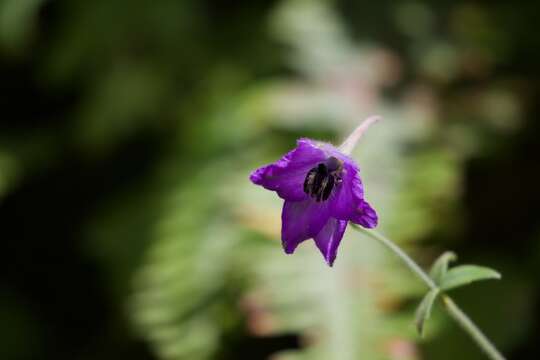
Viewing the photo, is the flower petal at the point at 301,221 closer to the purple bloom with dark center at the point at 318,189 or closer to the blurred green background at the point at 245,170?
the purple bloom with dark center at the point at 318,189

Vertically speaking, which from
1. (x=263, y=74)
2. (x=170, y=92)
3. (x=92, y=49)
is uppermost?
(x=92, y=49)

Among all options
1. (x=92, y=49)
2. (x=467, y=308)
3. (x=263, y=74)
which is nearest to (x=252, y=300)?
(x=467, y=308)

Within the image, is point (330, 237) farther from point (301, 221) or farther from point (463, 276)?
point (463, 276)

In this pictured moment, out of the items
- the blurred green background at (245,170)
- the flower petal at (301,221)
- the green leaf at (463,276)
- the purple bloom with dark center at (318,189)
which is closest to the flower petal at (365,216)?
the purple bloom with dark center at (318,189)

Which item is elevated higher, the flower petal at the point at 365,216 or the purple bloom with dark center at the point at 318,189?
the purple bloom with dark center at the point at 318,189

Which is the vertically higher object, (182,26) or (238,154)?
(182,26)

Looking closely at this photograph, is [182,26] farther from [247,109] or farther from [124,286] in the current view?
[124,286]

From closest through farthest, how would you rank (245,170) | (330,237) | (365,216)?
(365,216), (330,237), (245,170)

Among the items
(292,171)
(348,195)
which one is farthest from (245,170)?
(348,195)
